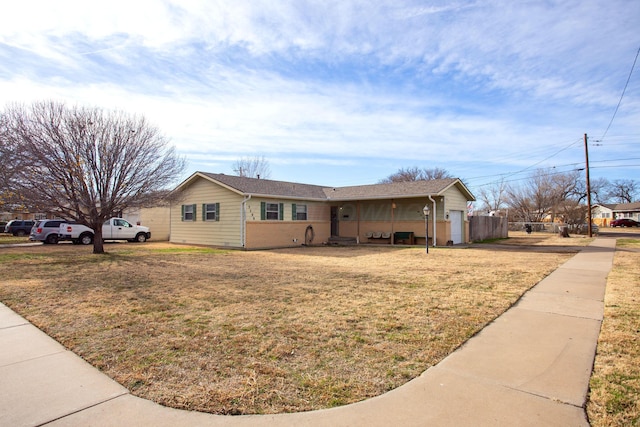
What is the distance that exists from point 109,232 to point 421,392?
22399 millimetres

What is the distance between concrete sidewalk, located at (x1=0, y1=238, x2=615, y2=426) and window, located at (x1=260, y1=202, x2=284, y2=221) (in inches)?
523

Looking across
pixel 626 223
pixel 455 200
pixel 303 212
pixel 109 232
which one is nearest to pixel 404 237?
pixel 455 200

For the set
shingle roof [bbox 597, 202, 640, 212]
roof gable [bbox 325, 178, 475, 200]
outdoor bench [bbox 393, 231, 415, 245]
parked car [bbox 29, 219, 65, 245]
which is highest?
shingle roof [bbox 597, 202, 640, 212]

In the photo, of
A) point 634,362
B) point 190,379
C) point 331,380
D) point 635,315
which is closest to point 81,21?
point 190,379

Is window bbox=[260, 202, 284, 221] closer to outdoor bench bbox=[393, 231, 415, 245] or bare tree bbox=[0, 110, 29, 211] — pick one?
outdoor bench bbox=[393, 231, 415, 245]

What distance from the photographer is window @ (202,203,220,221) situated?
18.4 meters

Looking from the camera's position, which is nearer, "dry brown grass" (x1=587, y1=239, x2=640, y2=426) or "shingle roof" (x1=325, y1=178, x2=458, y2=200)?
"dry brown grass" (x1=587, y1=239, x2=640, y2=426)

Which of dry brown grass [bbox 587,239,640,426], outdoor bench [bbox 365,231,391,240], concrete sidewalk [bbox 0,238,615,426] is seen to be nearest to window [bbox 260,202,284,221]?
outdoor bench [bbox 365,231,391,240]

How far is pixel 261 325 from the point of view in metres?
4.79

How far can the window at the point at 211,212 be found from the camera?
1841 centimetres

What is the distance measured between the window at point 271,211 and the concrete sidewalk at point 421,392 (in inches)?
523

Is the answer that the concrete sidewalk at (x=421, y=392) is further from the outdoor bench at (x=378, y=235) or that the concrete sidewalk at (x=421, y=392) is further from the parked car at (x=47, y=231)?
the parked car at (x=47, y=231)

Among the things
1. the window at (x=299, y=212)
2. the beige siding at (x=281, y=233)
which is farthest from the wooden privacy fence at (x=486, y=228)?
the window at (x=299, y=212)

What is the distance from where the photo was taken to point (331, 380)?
321 centimetres
